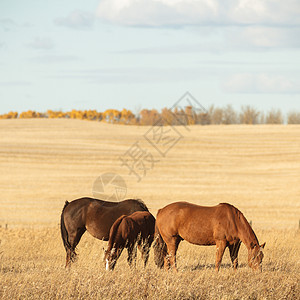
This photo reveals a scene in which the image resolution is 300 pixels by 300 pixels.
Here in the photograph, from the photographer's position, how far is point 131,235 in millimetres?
9641

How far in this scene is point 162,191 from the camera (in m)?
34.8

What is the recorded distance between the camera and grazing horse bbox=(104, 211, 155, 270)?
9.41 m

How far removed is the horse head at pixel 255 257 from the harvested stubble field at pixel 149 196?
140mm

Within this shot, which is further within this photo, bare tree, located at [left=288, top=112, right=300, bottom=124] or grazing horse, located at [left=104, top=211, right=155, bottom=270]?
bare tree, located at [left=288, top=112, right=300, bottom=124]

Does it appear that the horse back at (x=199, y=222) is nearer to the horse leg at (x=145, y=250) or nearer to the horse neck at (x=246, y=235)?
the horse neck at (x=246, y=235)

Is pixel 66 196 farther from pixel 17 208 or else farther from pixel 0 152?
pixel 0 152

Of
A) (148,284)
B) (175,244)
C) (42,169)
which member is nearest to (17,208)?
(42,169)

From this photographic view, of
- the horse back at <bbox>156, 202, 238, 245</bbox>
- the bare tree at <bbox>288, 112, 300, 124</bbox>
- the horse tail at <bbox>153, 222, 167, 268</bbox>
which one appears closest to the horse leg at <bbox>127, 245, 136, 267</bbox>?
the horse tail at <bbox>153, 222, 167, 268</bbox>

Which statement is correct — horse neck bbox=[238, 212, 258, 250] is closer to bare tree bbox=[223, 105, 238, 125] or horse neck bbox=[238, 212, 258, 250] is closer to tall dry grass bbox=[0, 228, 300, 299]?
tall dry grass bbox=[0, 228, 300, 299]

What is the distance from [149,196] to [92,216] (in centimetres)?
2152

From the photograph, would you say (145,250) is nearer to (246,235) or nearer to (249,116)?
(246,235)

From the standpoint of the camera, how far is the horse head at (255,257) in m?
8.54

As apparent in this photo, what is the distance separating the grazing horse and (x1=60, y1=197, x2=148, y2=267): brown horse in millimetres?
877

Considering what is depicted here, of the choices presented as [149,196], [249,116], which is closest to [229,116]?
[249,116]
